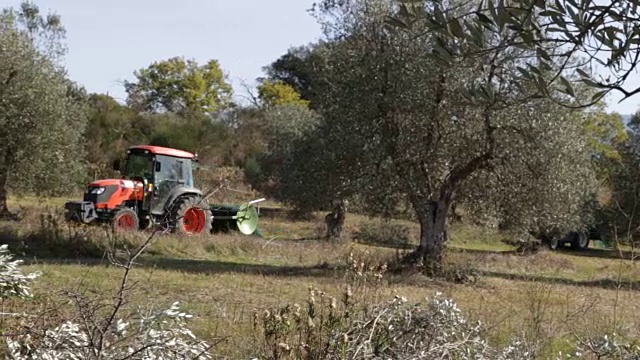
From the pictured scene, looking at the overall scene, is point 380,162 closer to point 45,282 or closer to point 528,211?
point 528,211

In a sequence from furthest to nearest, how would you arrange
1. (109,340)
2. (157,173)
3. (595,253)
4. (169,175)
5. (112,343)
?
(595,253), (169,175), (157,173), (109,340), (112,343)

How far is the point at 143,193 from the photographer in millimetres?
19078

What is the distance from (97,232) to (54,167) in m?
5.25

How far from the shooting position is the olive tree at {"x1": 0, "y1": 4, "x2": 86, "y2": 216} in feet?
67.2

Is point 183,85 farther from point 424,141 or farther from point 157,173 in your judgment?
point 424,141

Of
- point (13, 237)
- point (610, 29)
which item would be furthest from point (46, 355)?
point (13, 237)

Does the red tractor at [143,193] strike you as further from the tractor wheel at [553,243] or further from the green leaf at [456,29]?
the tractor wheel at [553,243]

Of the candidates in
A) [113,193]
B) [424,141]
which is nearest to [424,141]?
[424,141]

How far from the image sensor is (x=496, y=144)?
14.3 m

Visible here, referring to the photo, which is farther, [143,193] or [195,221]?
[195,221]

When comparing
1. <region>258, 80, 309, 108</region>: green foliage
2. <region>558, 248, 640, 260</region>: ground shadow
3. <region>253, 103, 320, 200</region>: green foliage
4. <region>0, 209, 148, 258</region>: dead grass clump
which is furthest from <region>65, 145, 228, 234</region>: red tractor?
<region>258, 80, 309, 108</region>: green foliage

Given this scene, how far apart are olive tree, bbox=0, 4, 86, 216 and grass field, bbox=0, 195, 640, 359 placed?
39.8 inches

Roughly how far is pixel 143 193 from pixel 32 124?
13.0 ft

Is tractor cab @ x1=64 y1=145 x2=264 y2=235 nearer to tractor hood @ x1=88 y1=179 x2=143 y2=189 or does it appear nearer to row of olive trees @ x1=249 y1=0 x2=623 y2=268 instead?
tractor hood @ x1=88 y1=179 x2=143 y2=189
